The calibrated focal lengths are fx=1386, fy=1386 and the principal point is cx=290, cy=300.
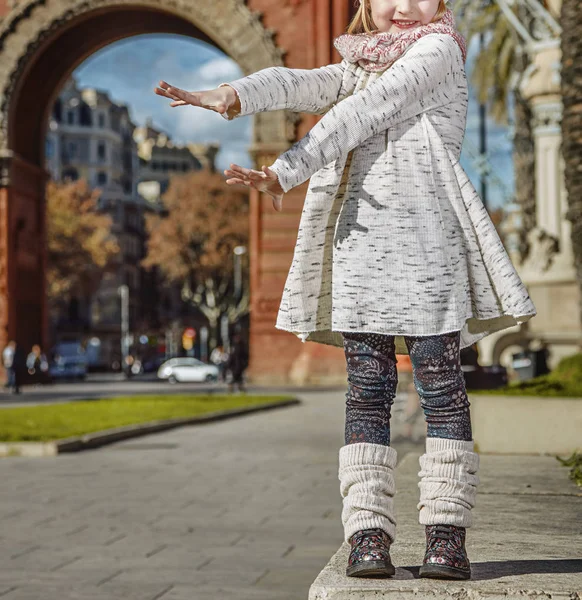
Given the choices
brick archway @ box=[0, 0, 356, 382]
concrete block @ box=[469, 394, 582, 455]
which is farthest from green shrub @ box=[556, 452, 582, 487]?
brick archway @ box=[0, 0, 356, 382]

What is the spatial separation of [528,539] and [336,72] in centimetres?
171

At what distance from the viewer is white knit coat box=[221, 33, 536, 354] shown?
4.09m

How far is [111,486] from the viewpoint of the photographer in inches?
425

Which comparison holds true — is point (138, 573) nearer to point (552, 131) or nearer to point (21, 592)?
point (21, 592)

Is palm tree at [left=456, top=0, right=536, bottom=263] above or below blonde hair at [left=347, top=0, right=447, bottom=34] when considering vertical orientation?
above

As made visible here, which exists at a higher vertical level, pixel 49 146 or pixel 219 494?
pixel 49 146

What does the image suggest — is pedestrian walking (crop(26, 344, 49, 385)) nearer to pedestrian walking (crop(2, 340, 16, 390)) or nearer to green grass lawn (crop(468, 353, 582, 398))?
pedestrian walking (crop(2, 340, 16, 390))

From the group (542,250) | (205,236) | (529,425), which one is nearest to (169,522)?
(529,425)

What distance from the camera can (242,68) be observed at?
119ft

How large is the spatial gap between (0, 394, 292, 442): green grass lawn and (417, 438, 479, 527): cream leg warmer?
429 inches

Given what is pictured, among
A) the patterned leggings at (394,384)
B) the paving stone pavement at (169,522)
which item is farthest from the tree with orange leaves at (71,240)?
the patterned leggings at (394,384)

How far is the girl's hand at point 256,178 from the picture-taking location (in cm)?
389

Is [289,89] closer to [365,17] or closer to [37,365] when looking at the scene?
[365,17]

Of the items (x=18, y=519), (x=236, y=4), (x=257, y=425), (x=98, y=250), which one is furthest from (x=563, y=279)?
(x=98, y=250)
